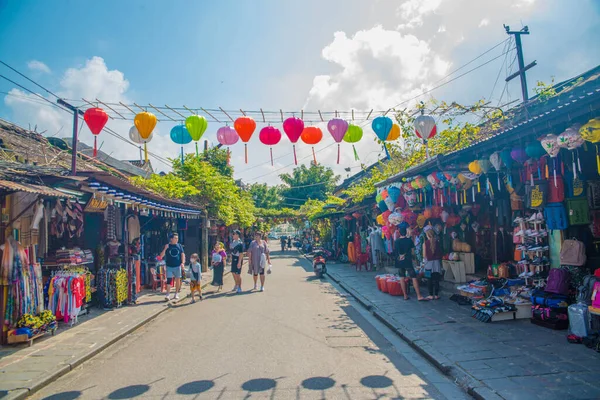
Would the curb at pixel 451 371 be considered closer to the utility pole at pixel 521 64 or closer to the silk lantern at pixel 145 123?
the silk lantern at pixel 145 123

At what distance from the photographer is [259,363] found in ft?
20.2

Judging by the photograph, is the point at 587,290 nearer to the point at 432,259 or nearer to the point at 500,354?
the point at 500,354

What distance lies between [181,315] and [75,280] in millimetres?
2681

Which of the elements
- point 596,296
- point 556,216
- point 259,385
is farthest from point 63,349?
point 556,216

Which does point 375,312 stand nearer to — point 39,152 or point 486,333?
point 486,333

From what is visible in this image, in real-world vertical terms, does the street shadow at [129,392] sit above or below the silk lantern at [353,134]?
below

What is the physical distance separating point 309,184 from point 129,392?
149ft

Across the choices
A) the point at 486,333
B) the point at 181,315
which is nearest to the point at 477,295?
the point at 486,333

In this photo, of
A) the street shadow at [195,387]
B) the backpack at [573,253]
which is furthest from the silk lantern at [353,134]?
the street shadow at [195,387]

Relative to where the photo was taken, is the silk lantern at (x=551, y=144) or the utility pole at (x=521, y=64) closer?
the silk lantern at (x=551, y=144)

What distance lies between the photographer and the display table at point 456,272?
11.0 m

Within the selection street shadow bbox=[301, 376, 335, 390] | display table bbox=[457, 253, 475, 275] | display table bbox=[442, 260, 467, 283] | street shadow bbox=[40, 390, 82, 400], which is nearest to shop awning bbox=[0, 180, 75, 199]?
street shadow bbox=[40, 390, 82, 400]

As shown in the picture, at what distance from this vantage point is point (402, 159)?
56.6ft

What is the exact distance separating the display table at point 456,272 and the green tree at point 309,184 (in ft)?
126
